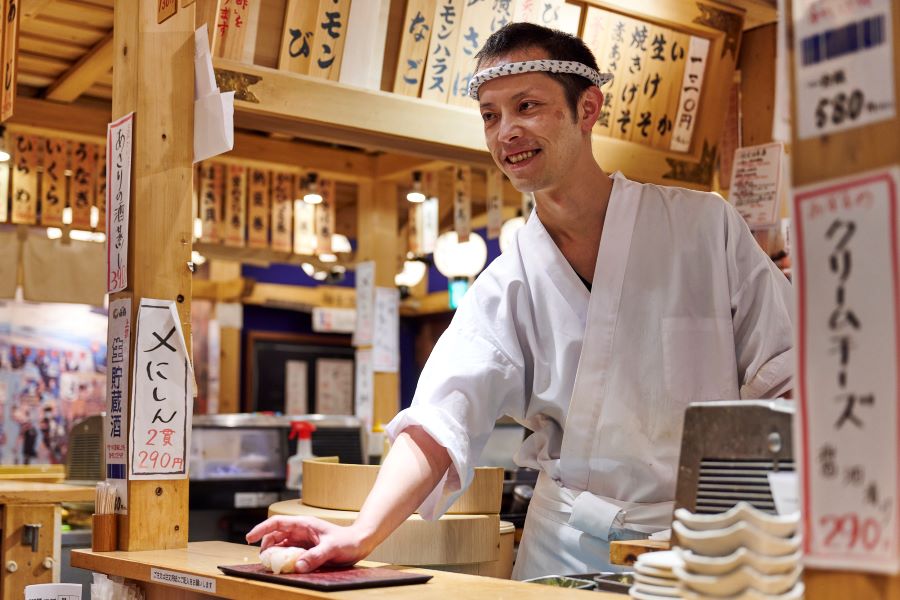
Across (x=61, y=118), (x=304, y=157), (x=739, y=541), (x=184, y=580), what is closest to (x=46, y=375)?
(x=61, y=118)

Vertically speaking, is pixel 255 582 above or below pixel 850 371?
below

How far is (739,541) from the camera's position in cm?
156

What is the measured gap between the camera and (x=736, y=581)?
1546mm

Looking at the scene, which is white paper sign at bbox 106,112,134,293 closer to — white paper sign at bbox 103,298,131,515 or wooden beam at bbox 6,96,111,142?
white paper sign at bbox 103,298,131,515

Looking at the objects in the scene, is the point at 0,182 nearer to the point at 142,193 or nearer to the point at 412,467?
the point at 142,193

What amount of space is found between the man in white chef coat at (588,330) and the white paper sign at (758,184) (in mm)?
1826

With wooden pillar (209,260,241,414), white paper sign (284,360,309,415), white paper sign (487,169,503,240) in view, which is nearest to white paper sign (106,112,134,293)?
white paper sign (487,169,503,240)

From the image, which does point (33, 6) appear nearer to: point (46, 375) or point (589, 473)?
point (589, 473)

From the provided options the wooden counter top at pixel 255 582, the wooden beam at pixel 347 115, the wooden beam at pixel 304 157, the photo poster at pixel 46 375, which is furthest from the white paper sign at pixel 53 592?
the photo poster at pixel 46 375

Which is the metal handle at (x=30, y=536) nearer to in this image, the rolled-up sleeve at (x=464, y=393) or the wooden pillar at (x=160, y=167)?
the wooden pillar at (x=160, y=167)

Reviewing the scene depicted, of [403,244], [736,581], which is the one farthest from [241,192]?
[736,581]

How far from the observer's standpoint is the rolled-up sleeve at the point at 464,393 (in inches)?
103

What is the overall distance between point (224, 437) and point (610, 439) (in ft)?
17.5

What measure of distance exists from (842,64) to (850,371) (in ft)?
1.32
